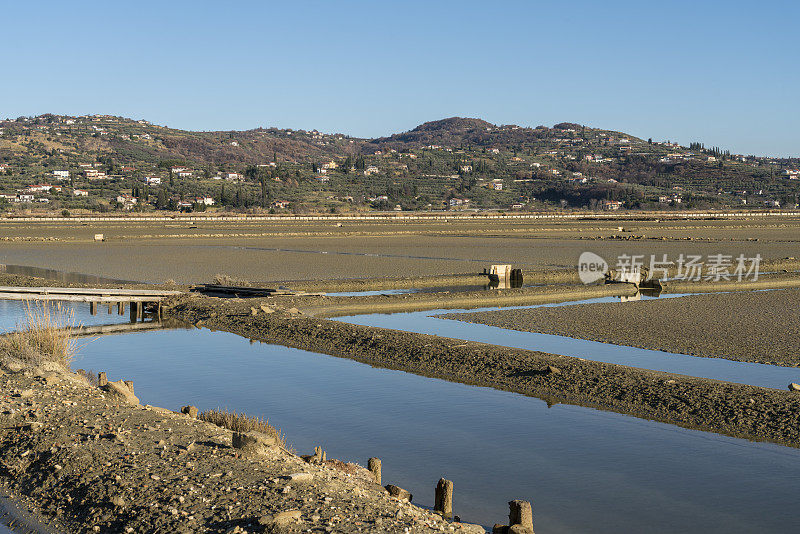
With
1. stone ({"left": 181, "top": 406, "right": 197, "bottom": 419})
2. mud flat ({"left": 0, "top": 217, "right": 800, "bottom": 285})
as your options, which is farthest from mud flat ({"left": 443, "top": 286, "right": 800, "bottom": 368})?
mud flat ({"left": 0, "top": 217, "right": 800, "bottom": 285})

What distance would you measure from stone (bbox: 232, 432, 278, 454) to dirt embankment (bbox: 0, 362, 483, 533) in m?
0.06

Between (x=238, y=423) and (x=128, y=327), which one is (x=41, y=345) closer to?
(x=238, y=423)

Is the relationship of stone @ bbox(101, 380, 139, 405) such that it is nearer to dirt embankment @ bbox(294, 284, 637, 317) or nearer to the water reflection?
dirt embankment @ bbox(294, 284, 637, 317)

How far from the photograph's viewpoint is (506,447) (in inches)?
355

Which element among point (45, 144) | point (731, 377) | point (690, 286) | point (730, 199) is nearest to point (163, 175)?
point (45, 144)

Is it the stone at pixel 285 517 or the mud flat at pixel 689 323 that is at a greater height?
the stone at pixel 285 517

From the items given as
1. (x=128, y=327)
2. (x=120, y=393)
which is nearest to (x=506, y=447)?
Result: (x=120, y=393)

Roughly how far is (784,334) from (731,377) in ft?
14.8

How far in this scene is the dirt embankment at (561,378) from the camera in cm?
982

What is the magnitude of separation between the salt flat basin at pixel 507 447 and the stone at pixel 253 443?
110cm

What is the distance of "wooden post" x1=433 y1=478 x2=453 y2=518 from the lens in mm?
6641

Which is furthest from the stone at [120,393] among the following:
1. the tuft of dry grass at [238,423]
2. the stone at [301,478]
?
the stone at [301,478]

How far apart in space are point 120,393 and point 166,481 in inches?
132

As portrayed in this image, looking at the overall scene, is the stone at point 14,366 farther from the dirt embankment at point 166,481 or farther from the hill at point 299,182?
the hill at point 299,182
